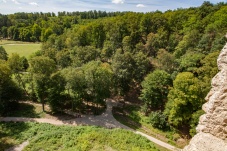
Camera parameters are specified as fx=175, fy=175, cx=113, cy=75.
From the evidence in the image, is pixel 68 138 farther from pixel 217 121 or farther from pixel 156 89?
pixel 217 121

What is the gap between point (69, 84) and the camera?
112 ft

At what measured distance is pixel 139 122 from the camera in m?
34.7

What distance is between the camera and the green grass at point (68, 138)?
25109 millimetres

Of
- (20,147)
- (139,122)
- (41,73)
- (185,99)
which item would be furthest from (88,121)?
(185,99)

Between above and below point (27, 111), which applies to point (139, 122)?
below

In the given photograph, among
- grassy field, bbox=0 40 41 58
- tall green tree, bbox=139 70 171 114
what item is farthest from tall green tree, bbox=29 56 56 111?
grassy field, bbox=0 40 41 58

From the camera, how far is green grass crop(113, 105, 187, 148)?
101 ft

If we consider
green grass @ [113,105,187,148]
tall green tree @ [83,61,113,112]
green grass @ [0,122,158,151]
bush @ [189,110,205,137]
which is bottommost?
green grass @ [113,105,187,148]

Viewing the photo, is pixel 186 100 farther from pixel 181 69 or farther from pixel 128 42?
pixel 128 42

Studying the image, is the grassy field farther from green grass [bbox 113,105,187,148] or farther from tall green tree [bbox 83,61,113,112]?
green grass [bbox 113,105,187,148]

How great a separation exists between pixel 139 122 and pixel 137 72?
12.9m

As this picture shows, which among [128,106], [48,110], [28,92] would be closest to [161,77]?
[128,106]

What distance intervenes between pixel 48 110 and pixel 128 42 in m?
30.2

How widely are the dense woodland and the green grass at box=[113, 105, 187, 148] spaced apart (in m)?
1.37
